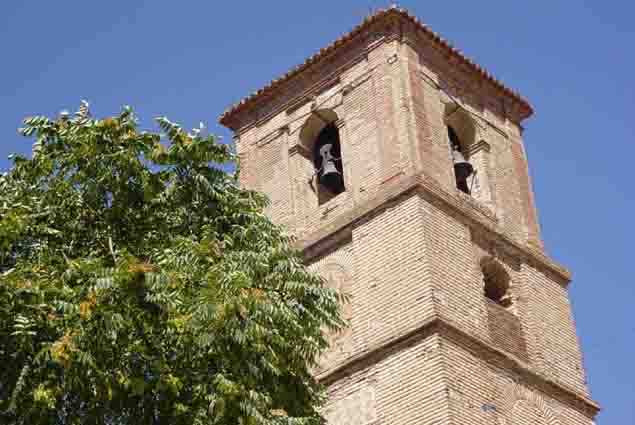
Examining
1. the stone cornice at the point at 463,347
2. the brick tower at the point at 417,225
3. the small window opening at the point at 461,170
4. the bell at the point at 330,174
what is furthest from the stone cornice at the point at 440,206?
the stone cornice at the point at 463,347

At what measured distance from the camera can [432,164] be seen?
20.3m

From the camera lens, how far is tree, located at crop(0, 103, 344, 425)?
12.1 m

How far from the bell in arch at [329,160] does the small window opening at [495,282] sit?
281 centimetres

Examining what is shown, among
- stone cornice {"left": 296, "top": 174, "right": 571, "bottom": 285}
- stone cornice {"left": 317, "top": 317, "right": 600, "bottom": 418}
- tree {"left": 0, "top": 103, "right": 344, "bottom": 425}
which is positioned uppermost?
stone cornice {"left": 296, "top": 174, "right": 571, "bottom": 285}

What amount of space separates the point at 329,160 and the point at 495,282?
3.41m

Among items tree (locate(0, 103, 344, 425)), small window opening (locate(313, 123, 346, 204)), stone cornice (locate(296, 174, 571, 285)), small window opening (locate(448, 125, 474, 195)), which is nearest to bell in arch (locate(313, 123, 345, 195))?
small window opening (locate(313, 123, 346, 204))

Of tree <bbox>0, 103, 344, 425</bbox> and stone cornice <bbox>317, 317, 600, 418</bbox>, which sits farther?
stone cornice <bbox>317, 317, 600, 418</bbox>

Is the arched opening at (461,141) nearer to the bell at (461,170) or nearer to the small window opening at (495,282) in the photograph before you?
the bell at (461,170)

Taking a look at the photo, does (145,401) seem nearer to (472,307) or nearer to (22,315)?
(22,315)

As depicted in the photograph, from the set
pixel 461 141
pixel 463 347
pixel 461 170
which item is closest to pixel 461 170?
pixel 461 170

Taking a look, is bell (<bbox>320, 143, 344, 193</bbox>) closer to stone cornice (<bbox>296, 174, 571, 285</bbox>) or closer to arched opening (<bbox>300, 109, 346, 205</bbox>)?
arched opening (<bbox>300, 109, 346, 205</bbox>)

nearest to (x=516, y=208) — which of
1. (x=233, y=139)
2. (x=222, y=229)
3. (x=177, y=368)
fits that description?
(x=233, y=139)

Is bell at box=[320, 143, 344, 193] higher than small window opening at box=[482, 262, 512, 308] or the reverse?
higher

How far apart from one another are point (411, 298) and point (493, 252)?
2382mm
